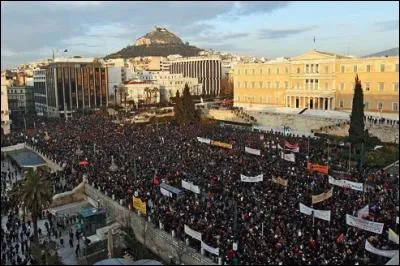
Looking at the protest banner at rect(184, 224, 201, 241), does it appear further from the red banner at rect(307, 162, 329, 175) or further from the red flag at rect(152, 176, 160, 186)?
the red banner at rect(307, 162, 329, 175)

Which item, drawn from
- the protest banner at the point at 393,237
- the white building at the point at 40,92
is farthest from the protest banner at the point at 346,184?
the white building at the point at 40,92

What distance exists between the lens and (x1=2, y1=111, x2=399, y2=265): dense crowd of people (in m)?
20.2

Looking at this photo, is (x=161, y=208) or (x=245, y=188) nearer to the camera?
(x=161, y=208)

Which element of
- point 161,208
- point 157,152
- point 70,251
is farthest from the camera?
point 157,152

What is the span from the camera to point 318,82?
69.0m

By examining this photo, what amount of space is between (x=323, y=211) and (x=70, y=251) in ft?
47.1

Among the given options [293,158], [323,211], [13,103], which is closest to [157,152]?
[293,158]

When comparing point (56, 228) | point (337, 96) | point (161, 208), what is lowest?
point (56, 228)

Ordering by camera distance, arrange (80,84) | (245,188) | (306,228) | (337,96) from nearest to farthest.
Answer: (306,228) < (245,188) < (337,96) < (80,84)

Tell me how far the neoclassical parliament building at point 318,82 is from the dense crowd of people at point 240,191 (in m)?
18.5

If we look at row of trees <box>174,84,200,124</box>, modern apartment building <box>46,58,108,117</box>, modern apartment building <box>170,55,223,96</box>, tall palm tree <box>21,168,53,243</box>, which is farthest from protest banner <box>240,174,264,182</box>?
modern apartment building <box>170,55,223,96</box>

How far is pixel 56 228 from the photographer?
1197 inches

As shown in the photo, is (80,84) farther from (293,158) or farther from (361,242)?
(361,242)

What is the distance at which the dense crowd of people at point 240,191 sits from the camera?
66.3 ft
